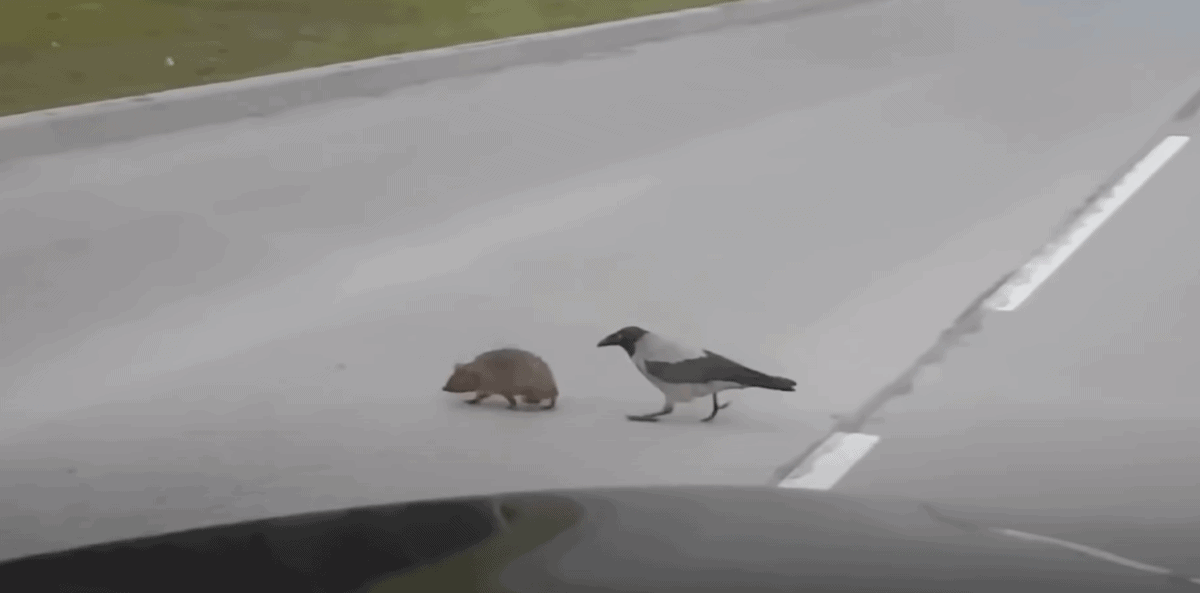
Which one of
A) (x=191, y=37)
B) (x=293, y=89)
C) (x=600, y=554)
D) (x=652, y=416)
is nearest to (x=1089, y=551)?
(x=600, y=554)

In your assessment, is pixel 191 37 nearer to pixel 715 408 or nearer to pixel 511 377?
pixel 511 377

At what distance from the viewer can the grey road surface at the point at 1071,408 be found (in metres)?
4.90

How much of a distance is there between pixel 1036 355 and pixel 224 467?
3.00m

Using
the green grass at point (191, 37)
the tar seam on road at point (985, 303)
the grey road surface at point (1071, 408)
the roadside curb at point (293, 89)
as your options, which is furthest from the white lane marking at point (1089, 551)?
the green grass at point (191, 37)

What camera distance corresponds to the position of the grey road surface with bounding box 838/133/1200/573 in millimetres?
4902

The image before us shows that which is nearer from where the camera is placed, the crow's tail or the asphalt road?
the asphalt road

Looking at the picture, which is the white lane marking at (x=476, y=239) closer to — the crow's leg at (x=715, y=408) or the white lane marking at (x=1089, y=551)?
the crow's leg at (x=715, y=408)

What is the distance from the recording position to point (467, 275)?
25.3ft

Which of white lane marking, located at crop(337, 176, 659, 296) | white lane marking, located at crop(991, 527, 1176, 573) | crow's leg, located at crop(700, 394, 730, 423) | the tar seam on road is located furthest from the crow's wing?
white lane marking, located at crop(991, 527, 1176, 573)

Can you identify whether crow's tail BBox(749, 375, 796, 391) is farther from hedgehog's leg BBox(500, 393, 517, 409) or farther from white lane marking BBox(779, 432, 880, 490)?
hedgehog's leg BBox(500, 393, 517, 409)

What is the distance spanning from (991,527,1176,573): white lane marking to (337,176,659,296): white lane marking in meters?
5.34

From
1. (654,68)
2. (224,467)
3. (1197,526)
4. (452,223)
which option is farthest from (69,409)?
(654,68)

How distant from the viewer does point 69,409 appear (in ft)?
19.0

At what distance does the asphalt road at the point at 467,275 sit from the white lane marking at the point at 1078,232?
0.51 feet
